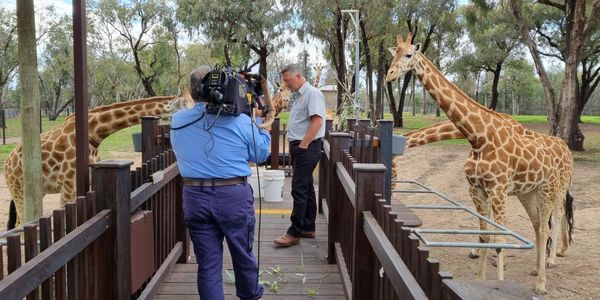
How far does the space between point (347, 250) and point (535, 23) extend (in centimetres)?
2669

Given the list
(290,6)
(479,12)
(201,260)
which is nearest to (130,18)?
Result: (290,6)

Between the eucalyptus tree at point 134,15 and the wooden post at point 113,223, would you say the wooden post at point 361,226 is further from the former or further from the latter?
the eucalyptus tree at point 134,15

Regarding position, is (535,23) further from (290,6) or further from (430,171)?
(430,171)

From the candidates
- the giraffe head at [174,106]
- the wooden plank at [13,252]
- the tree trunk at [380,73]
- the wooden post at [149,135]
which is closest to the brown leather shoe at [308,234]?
the wooden post at [149,135]

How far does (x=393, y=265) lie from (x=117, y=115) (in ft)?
14.8

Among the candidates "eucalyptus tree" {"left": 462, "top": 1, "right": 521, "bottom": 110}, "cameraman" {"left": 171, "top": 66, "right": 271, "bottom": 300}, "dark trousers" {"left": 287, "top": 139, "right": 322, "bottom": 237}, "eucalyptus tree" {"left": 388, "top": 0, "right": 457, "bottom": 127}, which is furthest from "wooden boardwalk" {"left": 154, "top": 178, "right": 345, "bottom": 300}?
"eucalyptus tree" {"left": 462, "top": 1, "right": 521, "bottom": 110}

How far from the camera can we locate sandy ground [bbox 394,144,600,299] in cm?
677

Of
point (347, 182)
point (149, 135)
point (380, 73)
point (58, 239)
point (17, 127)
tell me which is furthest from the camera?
point (17, 127)

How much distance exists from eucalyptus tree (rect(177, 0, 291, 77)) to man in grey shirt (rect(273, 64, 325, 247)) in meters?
22.4

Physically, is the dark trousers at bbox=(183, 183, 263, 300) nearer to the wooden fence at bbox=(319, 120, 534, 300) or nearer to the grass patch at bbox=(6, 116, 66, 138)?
the wooden fence at bbox=(319, 120, 534, 300)

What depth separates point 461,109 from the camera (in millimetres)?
6172

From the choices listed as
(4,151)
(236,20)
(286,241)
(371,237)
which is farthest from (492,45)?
(371,237)

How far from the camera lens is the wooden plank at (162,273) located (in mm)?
3525

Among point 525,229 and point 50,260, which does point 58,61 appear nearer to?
point 525,229
